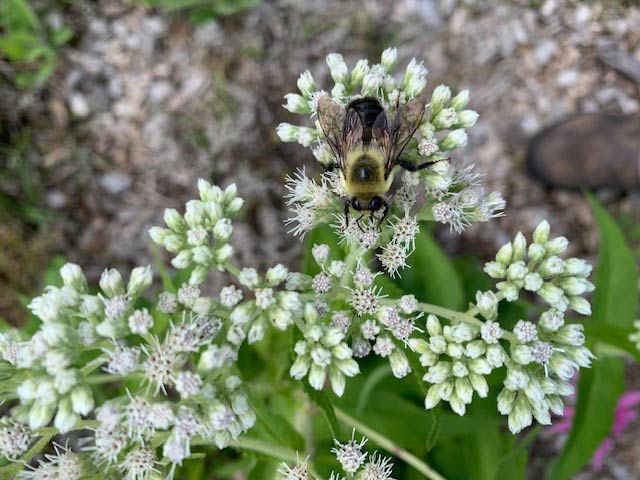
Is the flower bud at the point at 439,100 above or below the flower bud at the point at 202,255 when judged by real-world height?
above

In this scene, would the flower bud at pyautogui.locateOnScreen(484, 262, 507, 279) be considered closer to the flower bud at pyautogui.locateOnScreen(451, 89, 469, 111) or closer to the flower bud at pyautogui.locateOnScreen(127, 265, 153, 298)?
the flower bud at pyautogui.locateOnScreen(451, 89, 469, 111)

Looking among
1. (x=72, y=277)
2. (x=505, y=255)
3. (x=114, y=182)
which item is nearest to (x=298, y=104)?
(x=505, y=255)

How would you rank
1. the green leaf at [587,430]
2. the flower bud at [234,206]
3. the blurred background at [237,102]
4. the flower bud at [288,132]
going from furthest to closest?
the blurred background at [237,102], the green leaf at [587,430], the flower bud at [288,132], the flower bud at [234,206]

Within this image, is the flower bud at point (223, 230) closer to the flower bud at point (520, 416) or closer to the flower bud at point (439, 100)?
the flower bud at point (439, 100)

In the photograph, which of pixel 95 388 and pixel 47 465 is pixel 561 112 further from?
pixel 47 465

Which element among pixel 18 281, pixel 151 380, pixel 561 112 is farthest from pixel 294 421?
pixel 561 112

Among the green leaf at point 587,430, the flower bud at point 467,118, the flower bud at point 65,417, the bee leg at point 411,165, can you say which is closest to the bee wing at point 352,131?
the bee leg at point 411,165

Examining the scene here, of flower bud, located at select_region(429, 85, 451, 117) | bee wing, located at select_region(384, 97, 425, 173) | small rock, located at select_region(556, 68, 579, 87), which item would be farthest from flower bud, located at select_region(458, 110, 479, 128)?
small rock, located at select_region(556, 68, 579, 87)
